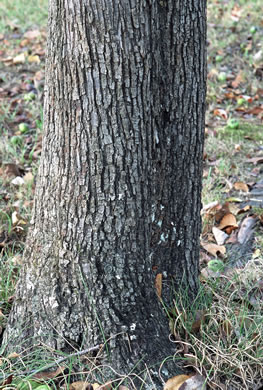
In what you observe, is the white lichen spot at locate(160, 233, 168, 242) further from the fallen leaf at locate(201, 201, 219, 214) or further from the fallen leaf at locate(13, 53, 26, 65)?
the fallen leaf at locate(13, 53, 26, 65)

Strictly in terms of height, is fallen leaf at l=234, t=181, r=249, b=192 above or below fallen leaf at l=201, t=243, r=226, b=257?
above

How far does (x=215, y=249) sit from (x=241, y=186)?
773mm

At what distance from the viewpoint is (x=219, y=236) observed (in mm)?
3242

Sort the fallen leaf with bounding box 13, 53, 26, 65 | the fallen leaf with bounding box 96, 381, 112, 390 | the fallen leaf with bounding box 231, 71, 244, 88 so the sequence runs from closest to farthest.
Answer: the fallen leaf with bounding box 96, 381, 112, 390, the fallen leaf with bounding box 231, 71, 244, 88, the fallen leaf with bounding box 13, 53, 26, 65

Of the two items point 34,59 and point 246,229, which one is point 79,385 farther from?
point 34,59

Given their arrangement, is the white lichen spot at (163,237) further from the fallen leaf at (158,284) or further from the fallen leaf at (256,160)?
the fallen leaf at (256,160)

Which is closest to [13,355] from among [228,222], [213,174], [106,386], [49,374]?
[49,374]

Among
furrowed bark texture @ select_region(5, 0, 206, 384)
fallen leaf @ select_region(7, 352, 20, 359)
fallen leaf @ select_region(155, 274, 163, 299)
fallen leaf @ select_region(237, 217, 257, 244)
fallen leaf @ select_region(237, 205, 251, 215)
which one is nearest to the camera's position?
furrowed bark texture @ select_region(5, 0, 206, 384)

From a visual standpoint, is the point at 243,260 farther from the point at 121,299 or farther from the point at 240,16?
the point at 240,16

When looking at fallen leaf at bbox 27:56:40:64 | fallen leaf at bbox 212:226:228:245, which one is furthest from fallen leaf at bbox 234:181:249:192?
fallen leaf at bbox 27:56:40:64

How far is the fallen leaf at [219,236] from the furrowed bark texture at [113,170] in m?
0.92

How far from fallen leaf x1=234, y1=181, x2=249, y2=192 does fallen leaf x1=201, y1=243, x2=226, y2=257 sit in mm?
717

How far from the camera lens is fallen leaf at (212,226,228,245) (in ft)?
10.6

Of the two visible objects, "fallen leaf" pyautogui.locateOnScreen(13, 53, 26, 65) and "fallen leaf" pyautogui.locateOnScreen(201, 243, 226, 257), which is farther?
"fallen leaf" pyautogui.locateOnScreen(13, 53, 26, 65)
